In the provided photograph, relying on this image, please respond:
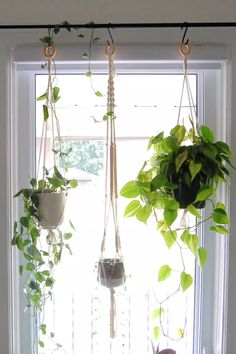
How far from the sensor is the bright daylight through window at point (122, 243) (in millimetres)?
1544

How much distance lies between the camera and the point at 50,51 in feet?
4.53

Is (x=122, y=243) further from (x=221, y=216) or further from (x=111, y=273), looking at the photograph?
(x=221, y=216)

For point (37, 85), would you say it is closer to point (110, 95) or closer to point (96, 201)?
point (110, 95)

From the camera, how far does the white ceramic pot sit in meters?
1.30

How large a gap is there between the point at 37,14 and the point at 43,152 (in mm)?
554

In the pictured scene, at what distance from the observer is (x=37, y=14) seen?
4.69ft

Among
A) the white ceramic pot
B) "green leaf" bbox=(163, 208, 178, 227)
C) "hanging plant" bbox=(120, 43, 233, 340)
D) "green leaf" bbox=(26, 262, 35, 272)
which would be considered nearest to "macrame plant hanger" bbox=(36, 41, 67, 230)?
the white ceramic pot

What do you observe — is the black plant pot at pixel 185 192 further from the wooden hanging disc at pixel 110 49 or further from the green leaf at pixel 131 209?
the wooden hanging disc at pixel 110 49

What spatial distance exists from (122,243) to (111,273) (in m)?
0.24

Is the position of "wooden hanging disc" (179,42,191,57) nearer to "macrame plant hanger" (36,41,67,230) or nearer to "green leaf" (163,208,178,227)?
"macrame plant hanger" (36,41,67,230)

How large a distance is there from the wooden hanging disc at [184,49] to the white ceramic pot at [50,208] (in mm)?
698

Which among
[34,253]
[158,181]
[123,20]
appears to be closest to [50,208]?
[34,253]

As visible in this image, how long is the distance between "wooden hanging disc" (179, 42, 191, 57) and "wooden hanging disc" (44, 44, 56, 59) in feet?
1.58

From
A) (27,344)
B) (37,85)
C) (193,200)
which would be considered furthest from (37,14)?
(27,344)
